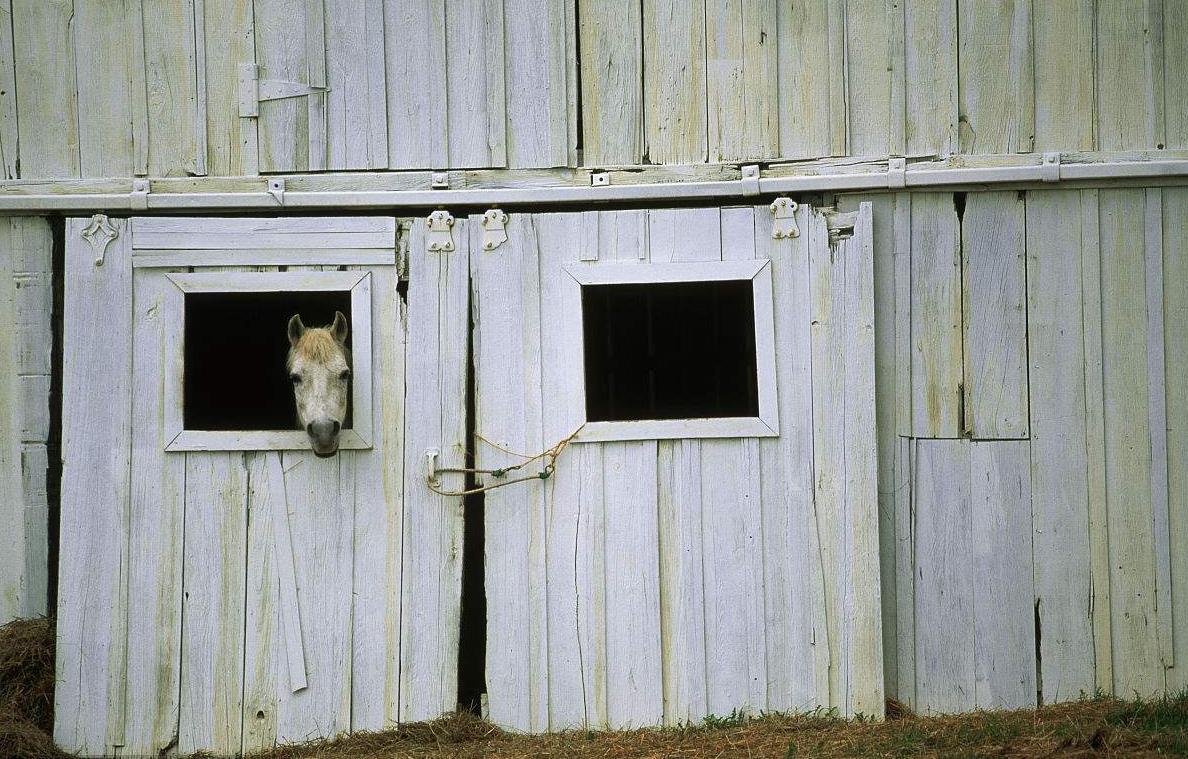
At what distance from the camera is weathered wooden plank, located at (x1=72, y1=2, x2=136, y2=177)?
4703 mm

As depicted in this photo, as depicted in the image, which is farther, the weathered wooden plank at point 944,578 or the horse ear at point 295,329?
the weathered wooden plank at point 944,578

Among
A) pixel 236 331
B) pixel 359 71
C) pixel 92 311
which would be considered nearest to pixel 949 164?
pixel 359 71

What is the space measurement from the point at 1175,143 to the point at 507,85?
11.0ft

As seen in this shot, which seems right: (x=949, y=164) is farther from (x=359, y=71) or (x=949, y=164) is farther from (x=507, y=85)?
(x=359, y=71)

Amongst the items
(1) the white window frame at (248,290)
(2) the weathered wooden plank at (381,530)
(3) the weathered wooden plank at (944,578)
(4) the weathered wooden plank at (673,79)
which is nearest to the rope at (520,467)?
(2) the weathered wooden plank at (381,530)

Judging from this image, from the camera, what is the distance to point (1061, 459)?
4547 mm

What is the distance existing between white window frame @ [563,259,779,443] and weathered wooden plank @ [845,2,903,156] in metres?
0.84

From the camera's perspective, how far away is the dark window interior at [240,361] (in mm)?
7441

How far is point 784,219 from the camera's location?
14.9 feet

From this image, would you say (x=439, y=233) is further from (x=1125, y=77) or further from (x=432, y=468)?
(x=1125, y=77)

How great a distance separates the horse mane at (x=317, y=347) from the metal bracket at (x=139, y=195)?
1.16 metres

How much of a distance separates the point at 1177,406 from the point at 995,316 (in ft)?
3.22

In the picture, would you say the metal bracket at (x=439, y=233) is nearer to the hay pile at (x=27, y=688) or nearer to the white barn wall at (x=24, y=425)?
the white barn wall at (x=24, y=425)

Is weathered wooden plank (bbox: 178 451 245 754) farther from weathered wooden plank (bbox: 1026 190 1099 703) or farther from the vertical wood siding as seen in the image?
weathered wooden plank (bbox: 1026 190 1099 703)
